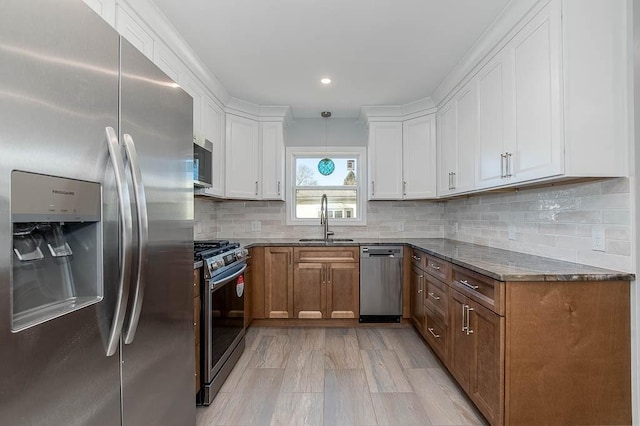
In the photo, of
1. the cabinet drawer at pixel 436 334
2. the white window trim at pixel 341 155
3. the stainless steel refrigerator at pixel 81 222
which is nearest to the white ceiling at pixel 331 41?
the white window trim at pixel 341 155

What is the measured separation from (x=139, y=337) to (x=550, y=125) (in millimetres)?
2118

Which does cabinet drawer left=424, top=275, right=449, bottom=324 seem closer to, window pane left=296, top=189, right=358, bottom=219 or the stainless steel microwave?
window pane left=296, top=189, right=358, bottom=219

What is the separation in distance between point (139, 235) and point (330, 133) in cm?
358

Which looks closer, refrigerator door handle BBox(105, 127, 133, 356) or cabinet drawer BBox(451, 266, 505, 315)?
refrigerator door handle BBox(105, 127, 133, 356)

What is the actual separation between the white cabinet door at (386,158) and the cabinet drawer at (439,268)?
1162 millimetres

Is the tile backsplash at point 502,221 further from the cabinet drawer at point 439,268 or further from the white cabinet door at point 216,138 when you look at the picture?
the cabinet drawer at point 439,268

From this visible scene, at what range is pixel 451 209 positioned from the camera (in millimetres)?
4012

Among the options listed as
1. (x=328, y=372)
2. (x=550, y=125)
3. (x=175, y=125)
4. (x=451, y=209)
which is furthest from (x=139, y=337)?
(x=451, y=209)

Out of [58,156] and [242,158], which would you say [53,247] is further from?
[242,158]

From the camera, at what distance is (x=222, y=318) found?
241 centimetres

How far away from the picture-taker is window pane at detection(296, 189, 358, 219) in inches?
173

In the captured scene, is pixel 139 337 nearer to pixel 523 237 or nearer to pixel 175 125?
pixel 175 125

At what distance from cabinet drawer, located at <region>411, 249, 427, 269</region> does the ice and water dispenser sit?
8.78 ft

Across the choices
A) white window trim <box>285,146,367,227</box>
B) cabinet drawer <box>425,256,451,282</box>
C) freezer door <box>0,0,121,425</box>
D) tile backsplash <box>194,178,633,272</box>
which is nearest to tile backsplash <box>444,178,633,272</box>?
tile backsplash <box>194,178,633,272</box>
